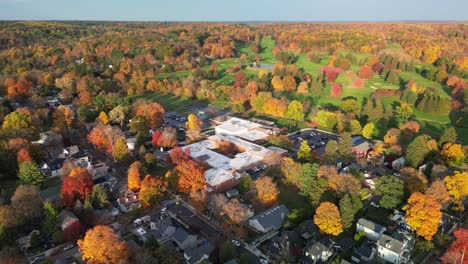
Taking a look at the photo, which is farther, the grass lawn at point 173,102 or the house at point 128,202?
the grass lawn at point 173,102

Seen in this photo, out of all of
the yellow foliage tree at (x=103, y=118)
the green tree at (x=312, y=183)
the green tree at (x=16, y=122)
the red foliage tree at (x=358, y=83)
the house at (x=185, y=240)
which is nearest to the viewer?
the house at (x=185, y=240)

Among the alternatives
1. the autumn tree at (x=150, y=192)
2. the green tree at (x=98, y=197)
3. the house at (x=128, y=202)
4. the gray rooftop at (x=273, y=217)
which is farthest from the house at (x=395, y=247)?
the green tree at (x=98, y=197)

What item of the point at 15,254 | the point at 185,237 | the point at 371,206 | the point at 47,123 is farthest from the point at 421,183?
the point at 47,123

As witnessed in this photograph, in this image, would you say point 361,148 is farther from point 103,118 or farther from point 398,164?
point 103,118

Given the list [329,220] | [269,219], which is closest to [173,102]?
[269,219]

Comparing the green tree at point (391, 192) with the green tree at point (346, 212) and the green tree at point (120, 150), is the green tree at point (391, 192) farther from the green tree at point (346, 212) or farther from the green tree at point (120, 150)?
the green tree at point (120, 150)

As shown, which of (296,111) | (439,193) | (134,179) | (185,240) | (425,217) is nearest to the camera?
(185,240)
